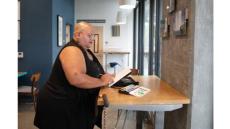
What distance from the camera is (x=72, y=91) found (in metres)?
2.23

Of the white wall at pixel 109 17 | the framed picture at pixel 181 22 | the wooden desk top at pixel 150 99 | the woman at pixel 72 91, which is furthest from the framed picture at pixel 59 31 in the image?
the wooden desk top at pixel 150 99

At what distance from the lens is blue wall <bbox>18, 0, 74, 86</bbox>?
5.66 meters

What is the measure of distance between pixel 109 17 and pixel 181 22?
7339 mm

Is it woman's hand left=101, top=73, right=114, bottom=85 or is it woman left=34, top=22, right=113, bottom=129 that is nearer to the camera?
woman left=34, top=22, right=113, bottom=129

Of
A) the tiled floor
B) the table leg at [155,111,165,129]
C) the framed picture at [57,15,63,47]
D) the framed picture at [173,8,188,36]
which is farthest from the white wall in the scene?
the table leg at [155,111,165,129]

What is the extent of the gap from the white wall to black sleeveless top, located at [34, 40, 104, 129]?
23.7 feet

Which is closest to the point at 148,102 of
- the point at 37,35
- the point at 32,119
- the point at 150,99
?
the point at 150,99

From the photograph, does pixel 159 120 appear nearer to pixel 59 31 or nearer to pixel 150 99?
pixel 150 99

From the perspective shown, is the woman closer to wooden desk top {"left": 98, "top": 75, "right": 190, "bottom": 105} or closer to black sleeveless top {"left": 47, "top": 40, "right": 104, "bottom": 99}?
black sleeveless top {"left": 47, "top": 40, "right": 104, "bottom": 99}

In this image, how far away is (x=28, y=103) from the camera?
5.70m

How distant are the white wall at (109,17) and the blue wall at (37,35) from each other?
3.64 m
